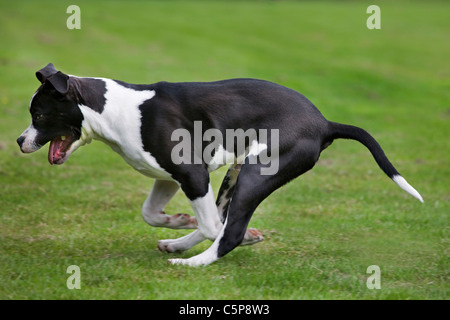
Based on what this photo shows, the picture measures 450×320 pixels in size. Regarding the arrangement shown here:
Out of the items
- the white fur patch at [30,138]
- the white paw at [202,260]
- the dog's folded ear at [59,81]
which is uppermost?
the dog's folded ear at [59,81]

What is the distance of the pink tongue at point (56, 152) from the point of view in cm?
562

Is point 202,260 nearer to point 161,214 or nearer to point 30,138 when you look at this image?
point 161,214

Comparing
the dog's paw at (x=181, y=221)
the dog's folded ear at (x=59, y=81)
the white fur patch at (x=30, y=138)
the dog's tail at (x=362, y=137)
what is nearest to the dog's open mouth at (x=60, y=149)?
the white fur patch at (x=30, y=138)

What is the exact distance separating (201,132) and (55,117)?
4.00 feet

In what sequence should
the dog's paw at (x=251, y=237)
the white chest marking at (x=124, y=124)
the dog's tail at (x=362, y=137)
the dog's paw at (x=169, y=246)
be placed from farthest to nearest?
the dog's paw at (x=169, y=246), the dog's paw at (x=251, y=237), the dog's tail at (x=362, y=137), the white chest marking at (x=124, y=124)

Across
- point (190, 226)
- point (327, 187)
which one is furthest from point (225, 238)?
point (327, 187)

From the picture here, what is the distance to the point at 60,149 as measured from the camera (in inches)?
221

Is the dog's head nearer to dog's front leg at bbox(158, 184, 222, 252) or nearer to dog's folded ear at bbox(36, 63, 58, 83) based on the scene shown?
dog's folded ear at bbox(36, 63, 58, 83)

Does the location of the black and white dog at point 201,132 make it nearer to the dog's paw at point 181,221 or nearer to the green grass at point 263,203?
the dog's paw at point 181,221

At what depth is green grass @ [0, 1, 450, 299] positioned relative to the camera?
5281mm

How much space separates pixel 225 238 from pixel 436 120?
34.4ft

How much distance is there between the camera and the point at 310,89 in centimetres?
1712

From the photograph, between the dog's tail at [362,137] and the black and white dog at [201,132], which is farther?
the dog's tail at [362,137]

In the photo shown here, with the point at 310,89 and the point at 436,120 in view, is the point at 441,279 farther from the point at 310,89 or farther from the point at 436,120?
the point at 310,89
